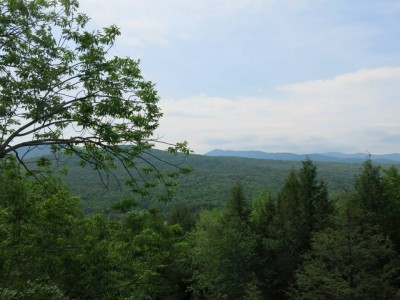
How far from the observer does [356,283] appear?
21156mm

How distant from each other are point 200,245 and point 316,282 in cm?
1564

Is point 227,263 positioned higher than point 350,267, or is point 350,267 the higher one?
point 350,267

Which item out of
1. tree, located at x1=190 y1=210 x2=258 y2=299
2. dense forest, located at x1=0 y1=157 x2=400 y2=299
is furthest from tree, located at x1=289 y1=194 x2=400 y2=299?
tree, located at x1=190 y1=210 x2=258 y2=299

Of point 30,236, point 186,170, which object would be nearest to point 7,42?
point 186,170

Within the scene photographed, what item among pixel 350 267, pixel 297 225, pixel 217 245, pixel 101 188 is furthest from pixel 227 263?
pixel 101 188

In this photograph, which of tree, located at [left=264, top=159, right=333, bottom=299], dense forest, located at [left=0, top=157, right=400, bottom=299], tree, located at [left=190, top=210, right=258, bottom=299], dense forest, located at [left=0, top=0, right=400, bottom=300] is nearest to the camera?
dense forest, located at [left=0, top=0, right=400, bottom=300]

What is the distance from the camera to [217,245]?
33.2 m

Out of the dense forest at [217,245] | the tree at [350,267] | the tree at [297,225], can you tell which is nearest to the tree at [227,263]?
the dense forest at [217,245]

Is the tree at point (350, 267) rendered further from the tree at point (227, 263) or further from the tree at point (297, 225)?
the tree at point (227, 263)

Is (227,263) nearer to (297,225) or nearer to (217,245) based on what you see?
(217,245)

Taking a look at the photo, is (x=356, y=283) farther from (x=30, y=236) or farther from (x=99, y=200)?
(x=99, y=200)

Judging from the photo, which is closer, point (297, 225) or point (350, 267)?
point (350, 267)

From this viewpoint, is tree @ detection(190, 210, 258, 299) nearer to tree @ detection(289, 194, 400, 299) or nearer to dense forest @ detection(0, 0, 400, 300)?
dense forest @ detection(0, 0, 400, 300)

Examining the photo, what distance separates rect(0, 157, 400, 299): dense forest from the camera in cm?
1096
